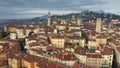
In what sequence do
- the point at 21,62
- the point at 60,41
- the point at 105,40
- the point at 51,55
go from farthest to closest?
the point at 105,40
the point at 60,41
the point at 51,55
the point at 21,62

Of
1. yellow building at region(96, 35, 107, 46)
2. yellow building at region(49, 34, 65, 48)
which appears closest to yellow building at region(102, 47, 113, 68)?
yellow building at region(49, 34, 65, 48)

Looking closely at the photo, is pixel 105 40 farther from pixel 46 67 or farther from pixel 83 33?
pixel 46 67

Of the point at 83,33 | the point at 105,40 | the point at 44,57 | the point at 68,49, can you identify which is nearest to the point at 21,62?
the point at 44,57

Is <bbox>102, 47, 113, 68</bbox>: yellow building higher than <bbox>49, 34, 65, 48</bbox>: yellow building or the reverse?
the reverse

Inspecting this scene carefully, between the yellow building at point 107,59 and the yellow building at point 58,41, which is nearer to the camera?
the yellow building at point 107,59

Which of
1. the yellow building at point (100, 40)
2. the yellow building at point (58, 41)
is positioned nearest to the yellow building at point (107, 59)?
the yellow building at point (58, 41)

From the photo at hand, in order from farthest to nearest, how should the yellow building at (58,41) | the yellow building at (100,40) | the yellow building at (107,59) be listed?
the yellow building at (100,40) → the yellow building at (58,41) → the yellow building at (107,59)

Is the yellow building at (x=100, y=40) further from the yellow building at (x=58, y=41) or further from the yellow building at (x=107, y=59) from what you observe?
the yellow building at (x=107, y=59)

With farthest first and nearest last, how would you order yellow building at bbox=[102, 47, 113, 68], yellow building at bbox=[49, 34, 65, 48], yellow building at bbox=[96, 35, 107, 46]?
yellow building at bbox=[96, 35, 107, 46], yellow building at bbox=[49, 34, 65, 48], yellow building at bbox=[102, 47, 113, 68]

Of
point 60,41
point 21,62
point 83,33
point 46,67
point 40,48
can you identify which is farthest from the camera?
point 83,33

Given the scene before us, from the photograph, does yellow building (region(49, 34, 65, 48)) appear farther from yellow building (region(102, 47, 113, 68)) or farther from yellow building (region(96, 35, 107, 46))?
yellow building (region(102, 47, 113, 68))

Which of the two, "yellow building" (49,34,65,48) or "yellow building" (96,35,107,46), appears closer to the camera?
"yellow building" (49,34,65,48)
